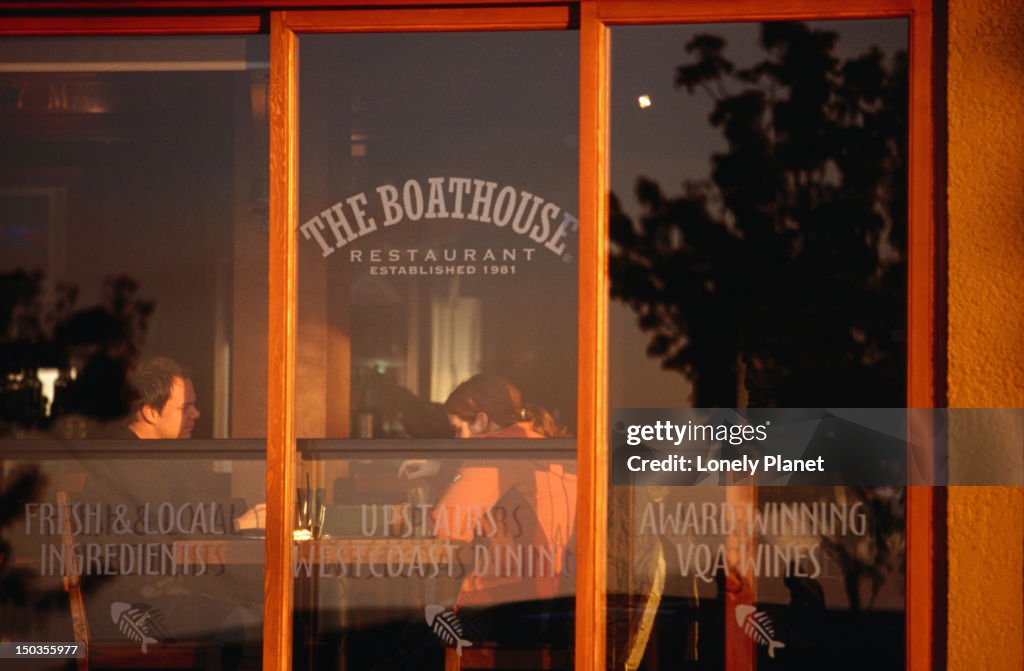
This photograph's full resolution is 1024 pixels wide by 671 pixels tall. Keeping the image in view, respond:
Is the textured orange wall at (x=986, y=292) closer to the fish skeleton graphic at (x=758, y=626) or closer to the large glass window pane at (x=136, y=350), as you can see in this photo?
the fish skeleton graphic at (x=758, y=626)

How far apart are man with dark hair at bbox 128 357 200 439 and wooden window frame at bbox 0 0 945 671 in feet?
1.53

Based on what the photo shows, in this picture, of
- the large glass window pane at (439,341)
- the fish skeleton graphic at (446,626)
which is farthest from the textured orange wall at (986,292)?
the fish skeleton graphic at (446,626)

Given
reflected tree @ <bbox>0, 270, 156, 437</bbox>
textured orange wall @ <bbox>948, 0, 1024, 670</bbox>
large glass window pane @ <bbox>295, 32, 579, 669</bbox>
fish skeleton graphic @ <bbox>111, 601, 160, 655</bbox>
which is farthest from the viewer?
reflected tree @ <bbox>0, 270, 156, 437</bbox>

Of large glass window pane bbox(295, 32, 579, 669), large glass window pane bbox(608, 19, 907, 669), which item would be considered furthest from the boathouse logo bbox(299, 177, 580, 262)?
large glass window pane bbox(608, 19, 907, 669)

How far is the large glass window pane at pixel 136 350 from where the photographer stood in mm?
4055

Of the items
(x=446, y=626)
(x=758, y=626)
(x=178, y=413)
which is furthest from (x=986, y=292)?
(x=178, y=413)

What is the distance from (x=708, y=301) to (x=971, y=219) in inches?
34.1

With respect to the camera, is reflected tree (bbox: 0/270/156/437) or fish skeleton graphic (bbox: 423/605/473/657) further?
reflected tree (bbox: 0/270/156/437)

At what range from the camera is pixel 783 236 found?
12.9 ft

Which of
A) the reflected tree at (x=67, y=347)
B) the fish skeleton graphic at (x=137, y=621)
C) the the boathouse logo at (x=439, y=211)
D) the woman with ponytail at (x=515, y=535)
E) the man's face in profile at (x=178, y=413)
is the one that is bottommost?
the fish skeleton graphic at (x=137, y=621)

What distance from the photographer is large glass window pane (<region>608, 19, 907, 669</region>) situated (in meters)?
Result: 3.81

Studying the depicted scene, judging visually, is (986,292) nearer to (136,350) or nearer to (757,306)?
(757,306)

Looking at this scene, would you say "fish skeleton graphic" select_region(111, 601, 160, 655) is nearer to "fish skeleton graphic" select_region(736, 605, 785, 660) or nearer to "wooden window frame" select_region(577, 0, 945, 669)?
"wooden window frame" select_region(577, 0, 945, 669)

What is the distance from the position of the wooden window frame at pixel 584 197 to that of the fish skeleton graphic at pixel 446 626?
424 mm
